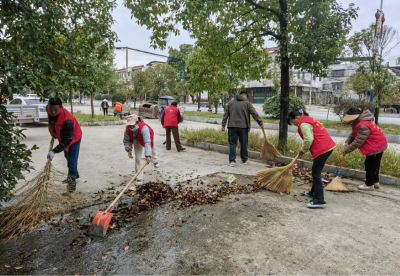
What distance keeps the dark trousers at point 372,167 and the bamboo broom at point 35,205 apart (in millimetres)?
5299

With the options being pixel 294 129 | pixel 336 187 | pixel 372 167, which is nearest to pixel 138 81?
pixel 294 129

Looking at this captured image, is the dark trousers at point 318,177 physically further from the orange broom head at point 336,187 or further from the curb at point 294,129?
the curb at point 294,129

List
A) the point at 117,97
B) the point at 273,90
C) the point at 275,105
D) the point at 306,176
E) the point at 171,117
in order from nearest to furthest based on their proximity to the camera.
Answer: the point at 306,176
the point at 171,117
the point at 275,105
the point at 117,97
the point at 273,90

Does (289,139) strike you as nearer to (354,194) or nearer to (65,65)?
(354,194)

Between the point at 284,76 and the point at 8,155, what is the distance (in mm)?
6765

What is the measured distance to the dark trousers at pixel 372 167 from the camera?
5.05 meters

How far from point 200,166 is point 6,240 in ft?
14.2

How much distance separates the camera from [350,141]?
5.25 meters

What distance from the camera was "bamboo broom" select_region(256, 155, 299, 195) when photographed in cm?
487

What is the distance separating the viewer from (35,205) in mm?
3535

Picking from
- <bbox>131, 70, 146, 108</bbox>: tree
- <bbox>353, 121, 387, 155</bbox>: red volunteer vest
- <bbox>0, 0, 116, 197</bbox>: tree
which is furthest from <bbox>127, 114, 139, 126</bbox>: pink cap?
<bbox>131, 70, 146, 108</bbox>: tree

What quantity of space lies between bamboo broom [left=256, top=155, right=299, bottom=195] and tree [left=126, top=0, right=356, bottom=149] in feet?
9.57

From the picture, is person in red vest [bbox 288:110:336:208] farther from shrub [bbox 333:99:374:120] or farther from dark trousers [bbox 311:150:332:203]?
shrub [bbox 333:99:374:120]

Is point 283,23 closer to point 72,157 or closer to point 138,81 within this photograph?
point 72,157
